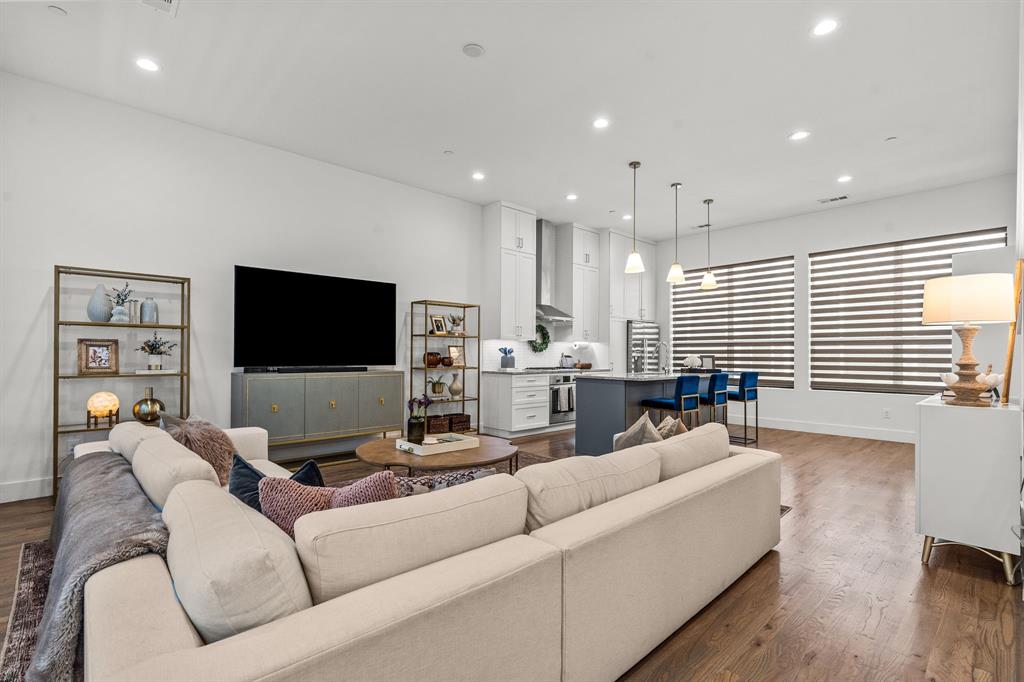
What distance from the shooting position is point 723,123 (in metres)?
4.26

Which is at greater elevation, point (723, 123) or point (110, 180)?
point (723, 123)

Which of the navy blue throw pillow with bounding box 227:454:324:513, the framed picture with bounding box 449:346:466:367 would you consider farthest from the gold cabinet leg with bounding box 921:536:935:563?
the framed picture with bounding box 449:346:466:367

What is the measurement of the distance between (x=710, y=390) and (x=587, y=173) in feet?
9.10

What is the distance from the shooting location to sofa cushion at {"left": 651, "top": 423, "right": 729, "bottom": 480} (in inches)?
86.3

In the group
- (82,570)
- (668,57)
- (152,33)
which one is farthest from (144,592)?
(668,57)

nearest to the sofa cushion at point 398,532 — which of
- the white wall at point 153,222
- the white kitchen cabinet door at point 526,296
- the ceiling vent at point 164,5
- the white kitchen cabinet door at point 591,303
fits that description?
the ceiling vent at point 164,5

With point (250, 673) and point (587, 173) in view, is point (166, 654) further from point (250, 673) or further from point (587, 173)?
point (587, 173)

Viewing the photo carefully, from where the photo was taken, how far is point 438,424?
579cm

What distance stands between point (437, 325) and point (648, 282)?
4285 millimetres

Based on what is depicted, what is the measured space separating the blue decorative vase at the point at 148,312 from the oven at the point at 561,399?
4552mm

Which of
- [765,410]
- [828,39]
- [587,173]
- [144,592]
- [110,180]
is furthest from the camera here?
[765,410]

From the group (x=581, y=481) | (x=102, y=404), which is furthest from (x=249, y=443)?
(x=581, y=481)

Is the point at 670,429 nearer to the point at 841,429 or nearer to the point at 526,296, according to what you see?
the point at 526,296

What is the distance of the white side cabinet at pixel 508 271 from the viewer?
6590 mm
